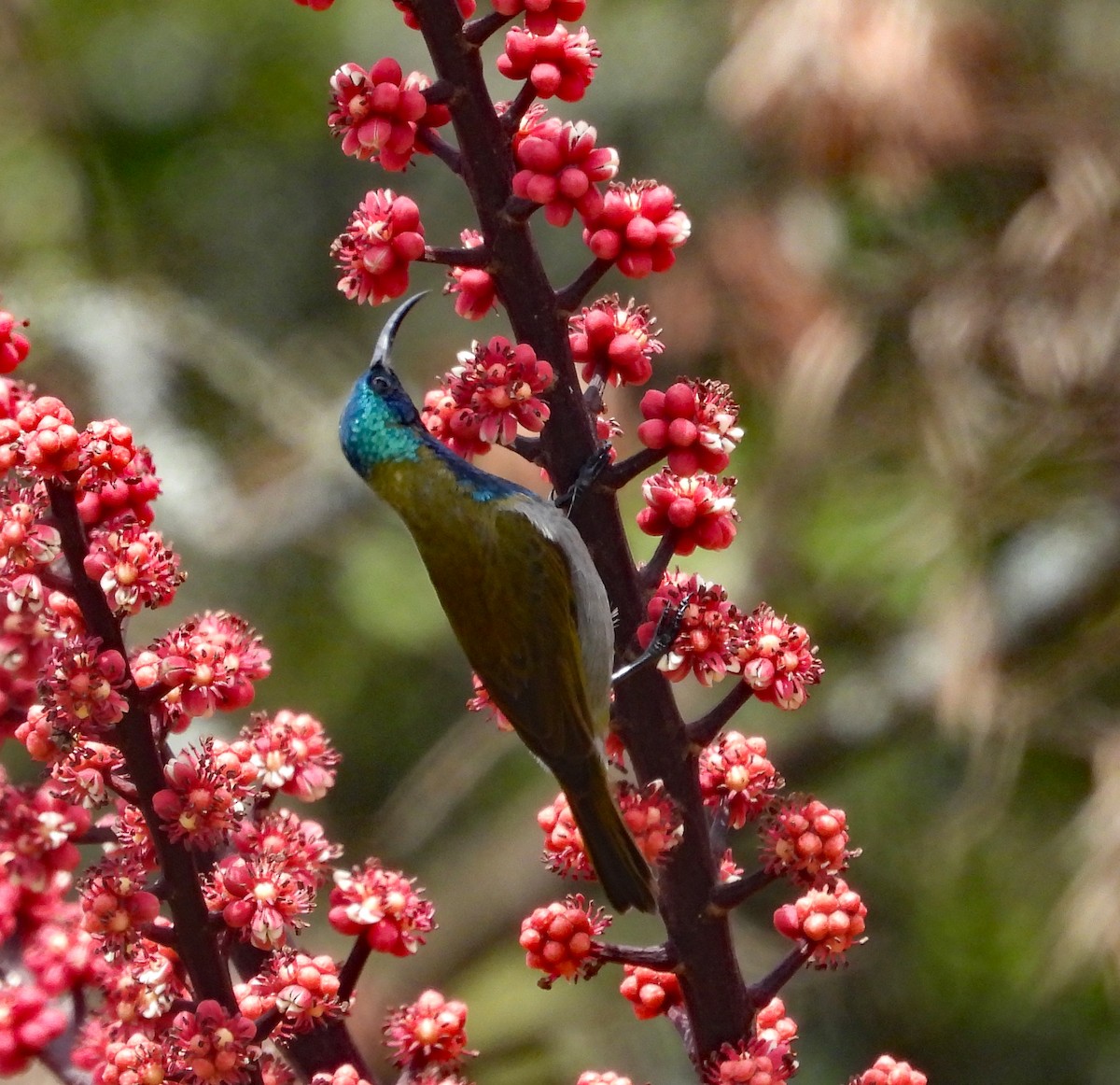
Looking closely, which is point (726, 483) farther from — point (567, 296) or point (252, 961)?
point (252, 961)

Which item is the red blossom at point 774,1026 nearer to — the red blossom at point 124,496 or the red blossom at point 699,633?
the red blossom at point 699,633

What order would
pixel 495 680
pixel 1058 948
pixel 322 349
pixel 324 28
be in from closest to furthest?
pixel 495 680, pixel 1058 948, pixel 322 349, pixel 324 28

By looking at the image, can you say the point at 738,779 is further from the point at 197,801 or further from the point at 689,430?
the point at 197,801

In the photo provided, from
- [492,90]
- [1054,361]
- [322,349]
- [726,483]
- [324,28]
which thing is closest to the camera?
[726,483]

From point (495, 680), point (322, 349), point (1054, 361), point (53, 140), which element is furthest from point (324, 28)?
point (495, 680)

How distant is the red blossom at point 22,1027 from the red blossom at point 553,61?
1.33 metres

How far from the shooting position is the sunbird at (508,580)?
9.27 feet

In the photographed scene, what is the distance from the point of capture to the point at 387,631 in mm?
10648

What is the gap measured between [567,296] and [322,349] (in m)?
8.92

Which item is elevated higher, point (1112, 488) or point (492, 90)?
point (492, 90)

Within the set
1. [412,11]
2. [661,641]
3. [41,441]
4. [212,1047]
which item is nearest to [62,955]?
[212,1047]

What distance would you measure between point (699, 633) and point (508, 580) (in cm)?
118

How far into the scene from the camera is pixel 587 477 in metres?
1.93

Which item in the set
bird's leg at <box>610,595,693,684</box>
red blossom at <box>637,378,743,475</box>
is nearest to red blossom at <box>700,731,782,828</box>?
bird's leg at <box>610,595,693,684</box>
